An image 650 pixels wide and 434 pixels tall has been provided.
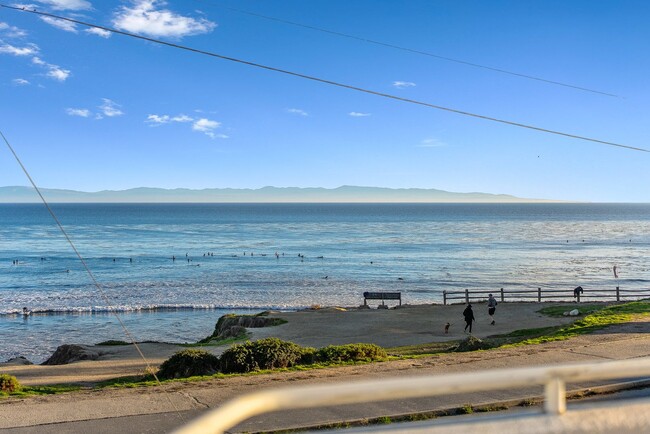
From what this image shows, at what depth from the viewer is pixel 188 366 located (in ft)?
43.7

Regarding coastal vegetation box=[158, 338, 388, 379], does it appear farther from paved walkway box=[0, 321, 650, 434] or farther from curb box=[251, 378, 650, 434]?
curb box=[251, 378, 650, 434]

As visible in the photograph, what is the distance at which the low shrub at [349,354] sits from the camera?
1383 cm

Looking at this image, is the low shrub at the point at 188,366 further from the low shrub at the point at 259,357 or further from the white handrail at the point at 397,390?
the white handrail at the point at 397,390

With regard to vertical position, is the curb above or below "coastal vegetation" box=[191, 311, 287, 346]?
above

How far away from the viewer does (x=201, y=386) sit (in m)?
10.9

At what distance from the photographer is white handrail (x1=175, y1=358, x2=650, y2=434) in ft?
8.07

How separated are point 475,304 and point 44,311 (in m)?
26.6

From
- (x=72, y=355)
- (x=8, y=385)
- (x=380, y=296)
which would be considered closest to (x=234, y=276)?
(x=380, y=296)

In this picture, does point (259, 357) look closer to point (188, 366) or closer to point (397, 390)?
point (188, 366)

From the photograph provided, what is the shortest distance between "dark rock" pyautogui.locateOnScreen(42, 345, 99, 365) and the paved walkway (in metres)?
12.5

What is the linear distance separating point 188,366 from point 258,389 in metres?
3.13

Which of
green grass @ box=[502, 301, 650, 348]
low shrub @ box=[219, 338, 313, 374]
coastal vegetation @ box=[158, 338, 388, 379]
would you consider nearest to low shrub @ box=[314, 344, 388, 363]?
coastal vegetation @ box=[158, 338, 388, 379]

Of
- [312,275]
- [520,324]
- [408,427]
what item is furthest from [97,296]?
[408,427]

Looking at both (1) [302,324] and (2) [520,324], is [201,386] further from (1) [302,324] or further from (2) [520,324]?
(2) [520,324]
